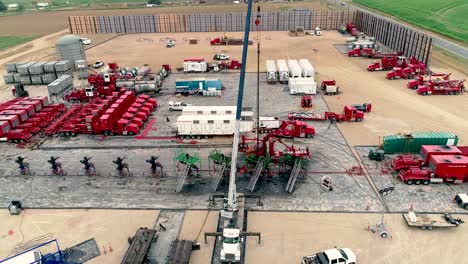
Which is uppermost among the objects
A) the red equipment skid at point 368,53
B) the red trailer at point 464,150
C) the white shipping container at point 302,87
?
the red equipment skid at point 368,53

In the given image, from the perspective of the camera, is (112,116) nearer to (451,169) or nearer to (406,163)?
(406,163)

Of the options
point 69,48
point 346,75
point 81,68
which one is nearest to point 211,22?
point 69,48

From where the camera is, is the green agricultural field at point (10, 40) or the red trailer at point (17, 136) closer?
the red trailer at point (17, 136)

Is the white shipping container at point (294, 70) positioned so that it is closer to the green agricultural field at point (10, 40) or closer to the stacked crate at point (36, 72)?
the stacked crate at point (36, 72)

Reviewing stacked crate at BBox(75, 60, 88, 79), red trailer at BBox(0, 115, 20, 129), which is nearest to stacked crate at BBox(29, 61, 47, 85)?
stacked crate at BBox(75, 60, 88, 79)

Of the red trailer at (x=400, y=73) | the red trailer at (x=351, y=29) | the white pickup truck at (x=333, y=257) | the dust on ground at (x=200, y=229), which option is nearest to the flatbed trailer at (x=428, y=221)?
the white pickup truck at (x=333, y=257)

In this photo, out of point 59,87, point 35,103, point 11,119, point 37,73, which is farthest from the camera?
point 37,73
